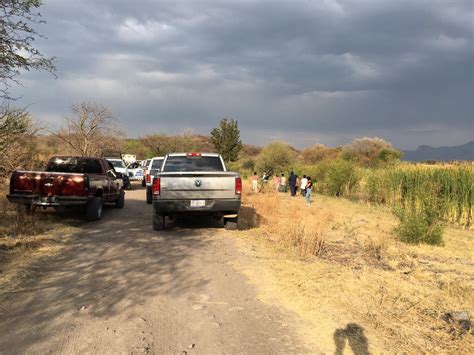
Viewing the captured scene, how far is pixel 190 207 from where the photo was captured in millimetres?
9594

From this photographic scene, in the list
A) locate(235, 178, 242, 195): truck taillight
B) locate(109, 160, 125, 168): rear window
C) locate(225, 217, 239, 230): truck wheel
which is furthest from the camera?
Result: locate(109, 160, 125, 168): rear window

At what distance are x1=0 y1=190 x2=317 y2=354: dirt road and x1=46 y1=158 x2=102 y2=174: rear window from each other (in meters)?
5.51

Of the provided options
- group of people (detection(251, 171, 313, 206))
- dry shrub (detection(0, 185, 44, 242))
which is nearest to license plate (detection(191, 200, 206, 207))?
dry shrub (detection(0, 185, 44, 242))

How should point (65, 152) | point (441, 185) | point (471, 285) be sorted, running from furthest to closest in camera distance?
point (65, 152) < point (441, 185) < point (471, 285)

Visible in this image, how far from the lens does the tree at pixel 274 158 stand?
50.1 meters

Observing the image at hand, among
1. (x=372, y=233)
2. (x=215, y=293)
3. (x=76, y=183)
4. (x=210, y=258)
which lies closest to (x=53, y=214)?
(x=76, y=183)

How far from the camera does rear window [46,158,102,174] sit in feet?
42.5

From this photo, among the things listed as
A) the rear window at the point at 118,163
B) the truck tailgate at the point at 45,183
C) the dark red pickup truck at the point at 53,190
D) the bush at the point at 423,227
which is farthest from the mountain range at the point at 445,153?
the truck tailgate at the point at 45,183

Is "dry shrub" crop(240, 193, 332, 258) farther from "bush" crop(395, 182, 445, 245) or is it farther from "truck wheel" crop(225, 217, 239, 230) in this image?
"bush" crop(395, 182, 445, 245)

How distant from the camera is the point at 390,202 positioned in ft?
67.2

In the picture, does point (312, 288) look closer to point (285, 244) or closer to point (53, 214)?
point (285, 244)

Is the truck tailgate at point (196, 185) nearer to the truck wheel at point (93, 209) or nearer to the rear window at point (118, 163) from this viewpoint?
the truck wheel at point (93, 209)

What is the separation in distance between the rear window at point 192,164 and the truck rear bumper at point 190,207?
1539 millimetres

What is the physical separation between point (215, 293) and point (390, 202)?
1703 centimetres
